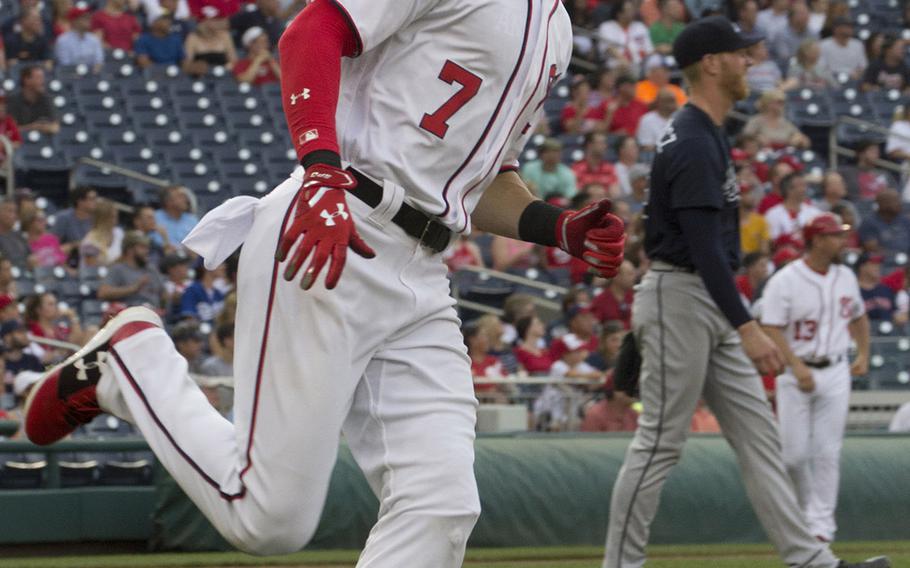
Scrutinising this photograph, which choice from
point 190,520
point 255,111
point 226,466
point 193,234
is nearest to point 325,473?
point 226,466

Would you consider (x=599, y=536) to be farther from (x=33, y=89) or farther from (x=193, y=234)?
(x=33, y=89)

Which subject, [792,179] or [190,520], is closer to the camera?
[190,520]

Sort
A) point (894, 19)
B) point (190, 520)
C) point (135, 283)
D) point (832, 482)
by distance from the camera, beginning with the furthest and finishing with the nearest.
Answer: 1. point (894, 19)
2. point (135, 283)
3. point (832, 482)
4. point (190, 520)

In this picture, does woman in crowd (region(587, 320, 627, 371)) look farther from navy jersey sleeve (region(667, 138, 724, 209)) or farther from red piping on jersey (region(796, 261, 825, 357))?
navy jersey sleeve (region(667, 138, 724, 209))

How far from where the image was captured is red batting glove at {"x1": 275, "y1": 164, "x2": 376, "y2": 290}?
2889 millimetres

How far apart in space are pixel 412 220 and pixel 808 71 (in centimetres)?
1402

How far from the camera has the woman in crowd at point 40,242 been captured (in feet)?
35.9

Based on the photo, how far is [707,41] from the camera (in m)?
5.75

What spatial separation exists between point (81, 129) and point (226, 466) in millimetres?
10390

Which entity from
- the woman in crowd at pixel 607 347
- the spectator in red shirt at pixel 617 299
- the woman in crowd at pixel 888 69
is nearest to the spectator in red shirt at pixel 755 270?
→ the spectator in red shirt at pixel 617 299

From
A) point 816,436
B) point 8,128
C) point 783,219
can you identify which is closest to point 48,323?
point 8,128

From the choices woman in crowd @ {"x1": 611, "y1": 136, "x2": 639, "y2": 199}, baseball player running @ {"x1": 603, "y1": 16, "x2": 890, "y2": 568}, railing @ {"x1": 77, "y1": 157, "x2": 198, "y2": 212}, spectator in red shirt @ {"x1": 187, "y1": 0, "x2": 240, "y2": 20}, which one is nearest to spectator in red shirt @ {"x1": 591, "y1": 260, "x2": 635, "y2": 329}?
woman in crowd @ {"x1": 611, "y1": 136, "x2": 639, "y2": 199}

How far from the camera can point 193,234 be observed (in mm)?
3311

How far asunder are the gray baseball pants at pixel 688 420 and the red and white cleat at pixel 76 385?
2299mm
